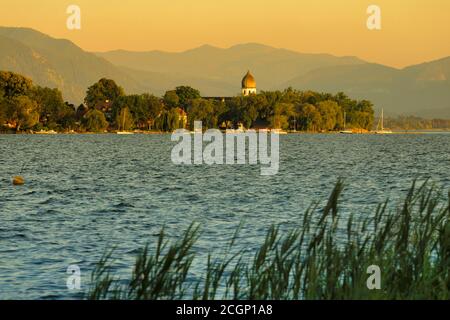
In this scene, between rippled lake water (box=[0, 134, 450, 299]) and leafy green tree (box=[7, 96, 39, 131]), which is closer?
rippled lake water (box=[0, 134, 450, 299])

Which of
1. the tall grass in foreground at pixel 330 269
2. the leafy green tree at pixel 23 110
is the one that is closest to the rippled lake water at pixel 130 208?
the tall grass in foreground at pixel 330 269

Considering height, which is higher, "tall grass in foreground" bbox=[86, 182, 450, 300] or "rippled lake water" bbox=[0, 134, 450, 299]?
"tall grass in foreground" bbox=[86, 182, 450, 300]

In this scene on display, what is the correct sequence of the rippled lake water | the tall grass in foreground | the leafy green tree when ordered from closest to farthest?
the tall grass in foreground
the rippled lake water
the leafy green tree

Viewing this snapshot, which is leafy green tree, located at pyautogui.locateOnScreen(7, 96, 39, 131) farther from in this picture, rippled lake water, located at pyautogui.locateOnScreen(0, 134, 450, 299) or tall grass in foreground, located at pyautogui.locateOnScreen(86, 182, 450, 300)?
tall grass in foreground, located at pyautogui.locateOnScreen(86, 182, 450, 300)

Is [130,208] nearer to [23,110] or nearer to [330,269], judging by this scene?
[330,269]

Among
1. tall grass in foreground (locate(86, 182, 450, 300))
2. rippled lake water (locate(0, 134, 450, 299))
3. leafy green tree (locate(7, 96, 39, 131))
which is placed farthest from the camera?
leafy green tree (locate(7, 96, 39, 131))

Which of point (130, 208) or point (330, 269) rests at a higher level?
point (330, 269)

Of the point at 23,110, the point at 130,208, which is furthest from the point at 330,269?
the point at 23,110

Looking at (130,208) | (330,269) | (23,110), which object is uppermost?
(23,110)

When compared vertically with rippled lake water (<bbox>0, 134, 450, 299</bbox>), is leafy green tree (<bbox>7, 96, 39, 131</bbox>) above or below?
above

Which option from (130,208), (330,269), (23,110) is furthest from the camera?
(23,110)

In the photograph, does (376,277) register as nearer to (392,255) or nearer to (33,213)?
(392,255)

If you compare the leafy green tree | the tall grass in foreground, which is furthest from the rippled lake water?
the leafy green tree
